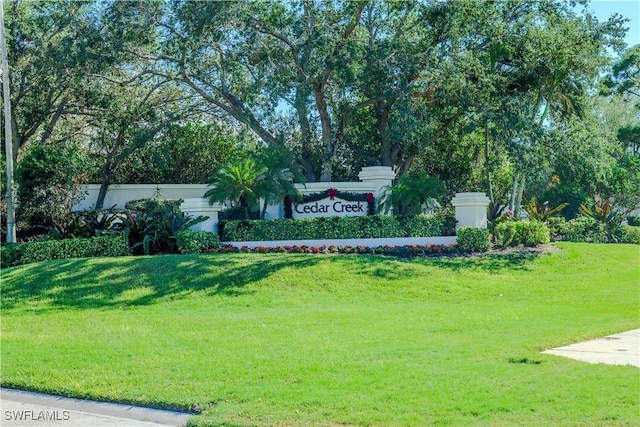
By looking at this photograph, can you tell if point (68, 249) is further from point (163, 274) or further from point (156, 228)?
point (163, 274)

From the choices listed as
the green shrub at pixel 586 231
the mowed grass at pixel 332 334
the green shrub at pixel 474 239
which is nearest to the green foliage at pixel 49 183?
the mowed grass at pixel 332 334

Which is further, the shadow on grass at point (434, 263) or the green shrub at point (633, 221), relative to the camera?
the green shrub at point (633, 221)

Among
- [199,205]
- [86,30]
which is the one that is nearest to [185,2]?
[86,30]

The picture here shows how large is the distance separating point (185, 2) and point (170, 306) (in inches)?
420

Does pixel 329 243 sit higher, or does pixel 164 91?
pixel 164 91

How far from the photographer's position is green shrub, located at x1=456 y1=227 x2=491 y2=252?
21.9 m

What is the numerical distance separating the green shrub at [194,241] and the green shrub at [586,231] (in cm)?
1247

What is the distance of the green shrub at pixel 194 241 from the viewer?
21.1 metres

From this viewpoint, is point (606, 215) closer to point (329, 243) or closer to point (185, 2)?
point (329, 243)

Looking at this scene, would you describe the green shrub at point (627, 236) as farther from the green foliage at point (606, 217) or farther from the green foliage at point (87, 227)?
the green foliage at point (87, 227)

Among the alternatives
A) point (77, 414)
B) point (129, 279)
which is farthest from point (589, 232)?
point (77, 414)

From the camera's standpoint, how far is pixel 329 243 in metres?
22.0

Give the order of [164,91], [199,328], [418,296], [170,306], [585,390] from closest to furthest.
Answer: [585,390] < [199,328] < [170,306] < [418,296] < [164,91]

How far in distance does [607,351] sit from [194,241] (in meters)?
13.5
